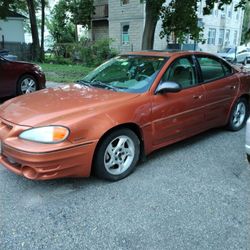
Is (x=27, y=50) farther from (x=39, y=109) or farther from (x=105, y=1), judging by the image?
Result: (x=39, y=109)

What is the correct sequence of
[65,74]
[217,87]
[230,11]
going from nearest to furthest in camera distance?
[217,87] < [65,74] < [230,11]

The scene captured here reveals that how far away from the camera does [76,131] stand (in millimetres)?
3039

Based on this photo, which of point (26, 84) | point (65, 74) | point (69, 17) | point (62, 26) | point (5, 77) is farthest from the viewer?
point (62, 26)

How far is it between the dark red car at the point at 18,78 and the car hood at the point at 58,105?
370cm

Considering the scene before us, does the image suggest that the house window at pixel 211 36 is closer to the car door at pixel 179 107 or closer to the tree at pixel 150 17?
the tree at pixel 150 17

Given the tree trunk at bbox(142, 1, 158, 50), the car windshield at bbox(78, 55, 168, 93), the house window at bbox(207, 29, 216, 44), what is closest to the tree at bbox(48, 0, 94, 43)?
the house window at bbox(207, 29, 216, 44)

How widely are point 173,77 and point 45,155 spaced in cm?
210

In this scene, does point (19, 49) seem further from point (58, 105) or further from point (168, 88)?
point (168, 88)

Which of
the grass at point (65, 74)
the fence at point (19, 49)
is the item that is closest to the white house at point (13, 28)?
the fence at point (19, 49)

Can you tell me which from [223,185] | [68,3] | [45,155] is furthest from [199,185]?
[68,3]

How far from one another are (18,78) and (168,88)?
5.07 metres

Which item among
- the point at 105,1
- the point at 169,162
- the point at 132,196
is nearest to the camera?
the point at 132,196

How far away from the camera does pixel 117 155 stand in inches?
139

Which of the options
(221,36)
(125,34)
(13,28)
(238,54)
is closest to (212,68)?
(125,34)
